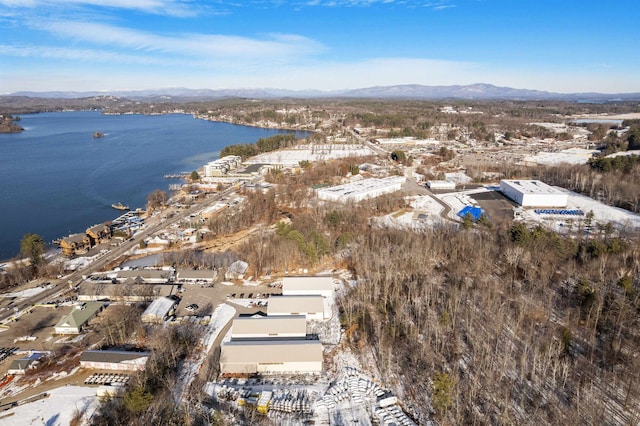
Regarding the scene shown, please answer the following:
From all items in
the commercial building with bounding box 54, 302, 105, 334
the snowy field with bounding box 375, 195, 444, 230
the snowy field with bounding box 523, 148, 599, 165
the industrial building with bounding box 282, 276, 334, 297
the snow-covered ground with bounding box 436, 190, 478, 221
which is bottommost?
the commercial building with bounding box 54, 302, 105, 334

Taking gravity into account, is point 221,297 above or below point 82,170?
below

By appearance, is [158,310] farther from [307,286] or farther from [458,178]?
[458,178]

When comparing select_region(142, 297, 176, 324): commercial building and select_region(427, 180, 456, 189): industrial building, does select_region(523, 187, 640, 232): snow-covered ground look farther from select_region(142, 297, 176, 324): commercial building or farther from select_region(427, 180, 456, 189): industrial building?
select_region(142, 297, 176, 324): commercial building

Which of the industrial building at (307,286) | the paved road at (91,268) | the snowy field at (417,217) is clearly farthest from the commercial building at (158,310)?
the snowy field at (417,217)

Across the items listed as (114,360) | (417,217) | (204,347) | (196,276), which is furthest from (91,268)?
(417,217)

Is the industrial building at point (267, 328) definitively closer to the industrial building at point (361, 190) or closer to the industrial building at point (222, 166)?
the industrial building at point (361, 190)

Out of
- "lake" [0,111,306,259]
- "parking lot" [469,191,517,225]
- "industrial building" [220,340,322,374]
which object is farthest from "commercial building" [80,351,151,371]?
"parking lot" [469,191,517,225]

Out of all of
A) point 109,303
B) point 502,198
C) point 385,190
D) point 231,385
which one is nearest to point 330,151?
point 385,190
